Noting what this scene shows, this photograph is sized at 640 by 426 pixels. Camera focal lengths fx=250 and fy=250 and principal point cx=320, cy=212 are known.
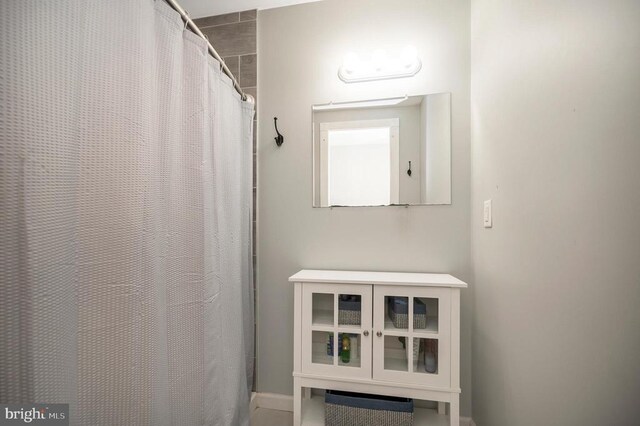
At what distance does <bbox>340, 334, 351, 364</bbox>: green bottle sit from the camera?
45.5 inches

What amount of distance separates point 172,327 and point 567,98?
3.96 feet

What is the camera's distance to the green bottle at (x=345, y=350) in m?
1.16

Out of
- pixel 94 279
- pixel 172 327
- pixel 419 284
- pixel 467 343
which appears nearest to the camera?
pixel 94 279

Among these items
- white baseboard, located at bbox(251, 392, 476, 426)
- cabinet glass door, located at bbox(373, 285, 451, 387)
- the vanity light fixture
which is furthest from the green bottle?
the vanity light fixture

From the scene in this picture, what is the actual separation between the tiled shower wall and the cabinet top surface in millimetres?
441

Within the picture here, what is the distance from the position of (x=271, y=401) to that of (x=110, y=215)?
4.39 ft

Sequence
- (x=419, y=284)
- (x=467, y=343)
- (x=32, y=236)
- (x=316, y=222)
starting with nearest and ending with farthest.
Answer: (x=32, y=236) → (x=419, y=284) → (x=467, y=343) → (x=316, y=222)

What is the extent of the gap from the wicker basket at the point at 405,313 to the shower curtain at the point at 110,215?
0.72 metres

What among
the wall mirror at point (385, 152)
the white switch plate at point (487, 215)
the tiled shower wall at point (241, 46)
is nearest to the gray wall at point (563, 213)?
the white switch plate at point (487, 215)

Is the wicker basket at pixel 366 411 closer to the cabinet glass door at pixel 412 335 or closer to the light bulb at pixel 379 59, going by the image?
the cabinet glass door at pixel 412 335

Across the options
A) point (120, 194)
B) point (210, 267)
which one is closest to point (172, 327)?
point (210, 267)

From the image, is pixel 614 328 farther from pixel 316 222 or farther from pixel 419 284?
pixel 316 222

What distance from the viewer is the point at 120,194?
1.91 ft

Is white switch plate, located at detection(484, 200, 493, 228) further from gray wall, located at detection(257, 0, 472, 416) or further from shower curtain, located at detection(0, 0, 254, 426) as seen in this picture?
shower curtain, located at detection(0, 0, 254, 426)
